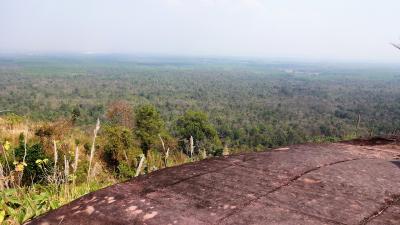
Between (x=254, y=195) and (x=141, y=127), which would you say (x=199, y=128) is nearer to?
(x=141, y=127)

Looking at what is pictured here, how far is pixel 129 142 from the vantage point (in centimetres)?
1766

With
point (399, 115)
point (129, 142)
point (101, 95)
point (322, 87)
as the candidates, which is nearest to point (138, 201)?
point (129, 142)

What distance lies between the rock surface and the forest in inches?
21.3

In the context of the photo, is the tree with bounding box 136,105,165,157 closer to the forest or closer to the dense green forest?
the forest

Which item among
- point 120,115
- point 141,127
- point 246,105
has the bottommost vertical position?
point 246,105

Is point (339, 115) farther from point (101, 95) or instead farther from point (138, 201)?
point (138, 201)

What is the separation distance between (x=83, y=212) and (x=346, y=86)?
141977 millimetres

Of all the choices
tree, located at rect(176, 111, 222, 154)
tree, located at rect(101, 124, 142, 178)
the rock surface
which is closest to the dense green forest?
tree, located at rect(176, 111, 222, 154)

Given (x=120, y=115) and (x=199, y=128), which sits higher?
(x=120, y=115)

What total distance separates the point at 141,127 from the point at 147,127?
1.05 feet

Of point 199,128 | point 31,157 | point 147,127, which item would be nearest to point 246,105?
point 199,128

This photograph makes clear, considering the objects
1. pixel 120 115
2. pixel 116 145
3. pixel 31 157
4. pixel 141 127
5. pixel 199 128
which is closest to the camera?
pixel 31 157

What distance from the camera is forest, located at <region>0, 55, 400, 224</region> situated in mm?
3501

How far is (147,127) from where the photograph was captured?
22844 millimetres
